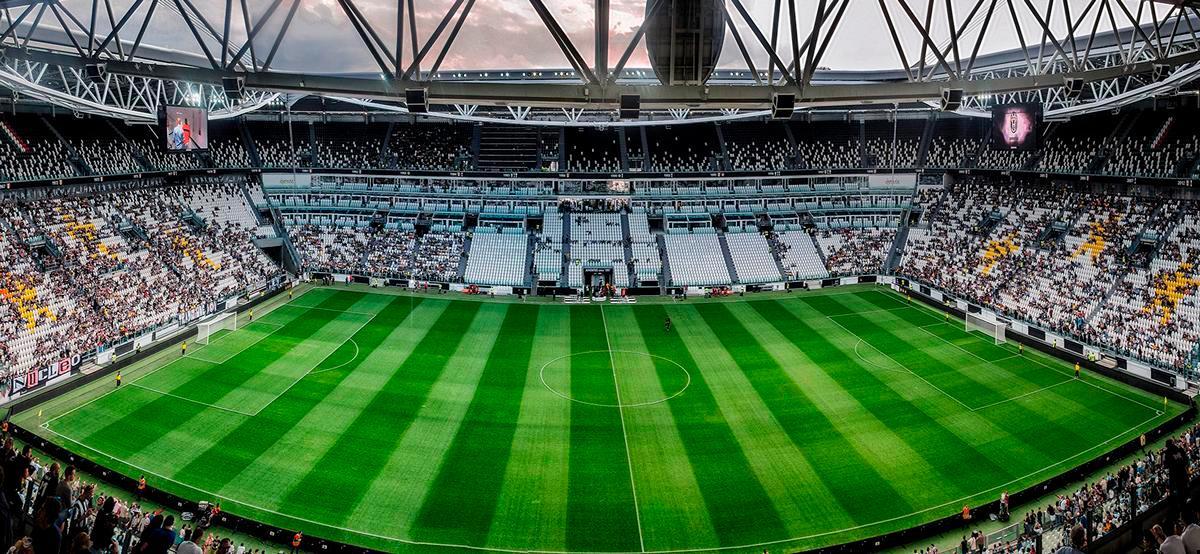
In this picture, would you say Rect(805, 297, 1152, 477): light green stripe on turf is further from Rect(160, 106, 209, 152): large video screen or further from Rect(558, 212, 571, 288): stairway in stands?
Rect(160, 106, 209, 152): large video screen

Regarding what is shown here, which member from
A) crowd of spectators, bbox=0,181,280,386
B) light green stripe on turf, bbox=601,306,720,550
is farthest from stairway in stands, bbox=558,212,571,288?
crowd of spectators, bbox=0,181,280,386

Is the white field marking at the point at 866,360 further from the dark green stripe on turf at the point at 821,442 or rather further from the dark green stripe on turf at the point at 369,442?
the dark green stripe on turf at the point at 369,442

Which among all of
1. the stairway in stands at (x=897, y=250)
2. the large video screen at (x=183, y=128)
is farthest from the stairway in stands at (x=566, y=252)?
the large video screen at (x=183, y=128)

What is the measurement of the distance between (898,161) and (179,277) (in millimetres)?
51213

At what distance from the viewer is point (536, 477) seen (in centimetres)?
2017

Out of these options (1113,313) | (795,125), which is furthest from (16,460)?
(795,125)

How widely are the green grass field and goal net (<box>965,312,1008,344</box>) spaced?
3.95 ft

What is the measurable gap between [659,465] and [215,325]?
25.6 metres

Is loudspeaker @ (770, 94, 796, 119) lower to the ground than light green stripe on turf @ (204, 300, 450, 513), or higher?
higher

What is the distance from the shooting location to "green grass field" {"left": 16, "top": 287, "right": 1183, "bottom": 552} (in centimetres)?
1828

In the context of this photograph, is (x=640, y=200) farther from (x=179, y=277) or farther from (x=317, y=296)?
(x=179, y=277)

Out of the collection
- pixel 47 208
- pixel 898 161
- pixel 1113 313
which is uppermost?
pixel 898 161

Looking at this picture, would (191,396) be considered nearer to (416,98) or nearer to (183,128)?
(183,128)

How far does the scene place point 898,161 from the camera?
5409cm
